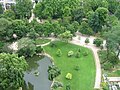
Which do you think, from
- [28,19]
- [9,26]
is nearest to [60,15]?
[28,19]

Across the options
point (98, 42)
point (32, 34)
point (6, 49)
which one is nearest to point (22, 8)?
point (32, 34)

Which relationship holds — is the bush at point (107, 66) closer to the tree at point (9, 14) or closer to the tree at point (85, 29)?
the tree at point (85, 29)

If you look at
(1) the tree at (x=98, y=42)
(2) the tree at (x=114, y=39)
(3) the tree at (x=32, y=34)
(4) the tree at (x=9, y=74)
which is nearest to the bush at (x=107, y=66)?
(2) the tree at (x=114, y=39)

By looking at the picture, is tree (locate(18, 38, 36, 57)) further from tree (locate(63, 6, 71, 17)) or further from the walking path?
tree (locate(63, 6, 71, 17))

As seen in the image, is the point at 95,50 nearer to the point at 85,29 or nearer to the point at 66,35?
the point at 85,29

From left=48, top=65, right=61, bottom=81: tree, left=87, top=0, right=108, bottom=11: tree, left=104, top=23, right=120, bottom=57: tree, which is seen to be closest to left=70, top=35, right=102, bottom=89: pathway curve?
left=104, top=23, right=120, bottom=57: tree

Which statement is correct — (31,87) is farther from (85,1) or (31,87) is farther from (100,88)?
(85,1)

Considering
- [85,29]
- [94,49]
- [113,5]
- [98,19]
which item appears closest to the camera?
[94,49]
